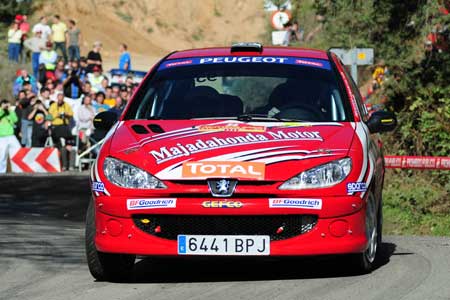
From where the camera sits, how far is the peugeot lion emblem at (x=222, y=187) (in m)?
8.34

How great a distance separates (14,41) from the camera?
123 ft

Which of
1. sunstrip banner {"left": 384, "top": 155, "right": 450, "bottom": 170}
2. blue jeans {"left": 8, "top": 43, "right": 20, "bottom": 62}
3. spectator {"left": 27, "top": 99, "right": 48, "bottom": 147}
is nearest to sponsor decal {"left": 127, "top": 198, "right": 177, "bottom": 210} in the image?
sunstrip banner {"left": 384, "top": 155, "right": 450, "bottom": 170}

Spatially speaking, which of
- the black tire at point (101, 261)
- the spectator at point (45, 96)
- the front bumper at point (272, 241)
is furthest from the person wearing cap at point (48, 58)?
the front bumper at point (272, 241)

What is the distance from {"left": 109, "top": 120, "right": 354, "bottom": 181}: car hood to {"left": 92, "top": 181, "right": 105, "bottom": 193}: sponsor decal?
0.71ft

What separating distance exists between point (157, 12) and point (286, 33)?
40987 millimetres

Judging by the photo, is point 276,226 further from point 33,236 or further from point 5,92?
point 5,92

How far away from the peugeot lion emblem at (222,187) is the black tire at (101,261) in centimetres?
92

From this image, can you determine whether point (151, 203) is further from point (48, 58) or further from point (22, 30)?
point (22, 30)

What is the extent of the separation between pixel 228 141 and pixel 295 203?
72 centimetres

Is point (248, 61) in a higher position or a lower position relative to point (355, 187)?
higher

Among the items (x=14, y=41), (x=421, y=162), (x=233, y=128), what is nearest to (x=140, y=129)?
(x=233, y=128)

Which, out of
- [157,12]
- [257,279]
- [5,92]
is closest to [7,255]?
[257,279]

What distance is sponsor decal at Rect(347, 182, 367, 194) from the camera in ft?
27.9

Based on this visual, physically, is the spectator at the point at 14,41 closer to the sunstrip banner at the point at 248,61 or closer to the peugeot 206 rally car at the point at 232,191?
the sunstrip banner at the point at 248,61
